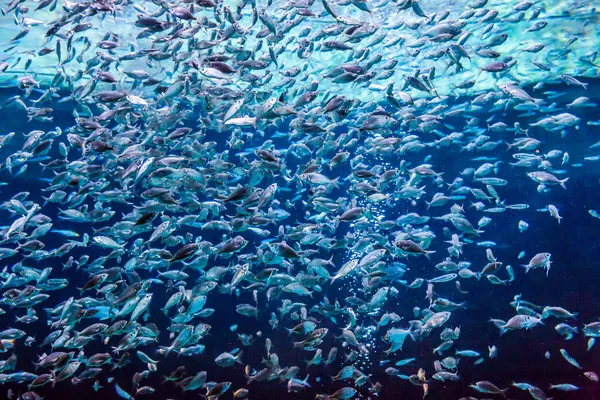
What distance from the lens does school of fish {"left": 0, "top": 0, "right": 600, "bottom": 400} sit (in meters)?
7.38

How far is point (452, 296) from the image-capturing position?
1491cm

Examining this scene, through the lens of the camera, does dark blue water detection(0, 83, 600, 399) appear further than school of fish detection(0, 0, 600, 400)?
Yes

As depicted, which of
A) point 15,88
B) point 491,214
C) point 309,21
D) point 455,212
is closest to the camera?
point 455,212

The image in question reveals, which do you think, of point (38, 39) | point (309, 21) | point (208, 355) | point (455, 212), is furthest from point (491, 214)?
point (38, 39)

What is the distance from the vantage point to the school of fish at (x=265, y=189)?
7.38 metres

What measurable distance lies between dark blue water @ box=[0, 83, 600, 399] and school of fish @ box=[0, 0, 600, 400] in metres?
→ 0.09

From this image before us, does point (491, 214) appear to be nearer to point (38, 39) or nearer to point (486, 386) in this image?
point (486, 386)

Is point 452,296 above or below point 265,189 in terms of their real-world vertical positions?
below

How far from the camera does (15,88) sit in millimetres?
15031

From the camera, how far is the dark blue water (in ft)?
43.0

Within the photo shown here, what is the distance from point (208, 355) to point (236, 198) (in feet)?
30.9

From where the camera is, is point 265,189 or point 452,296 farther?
point 452,296

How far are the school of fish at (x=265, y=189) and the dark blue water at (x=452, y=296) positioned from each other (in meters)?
0.09

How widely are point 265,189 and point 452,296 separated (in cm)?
1075
